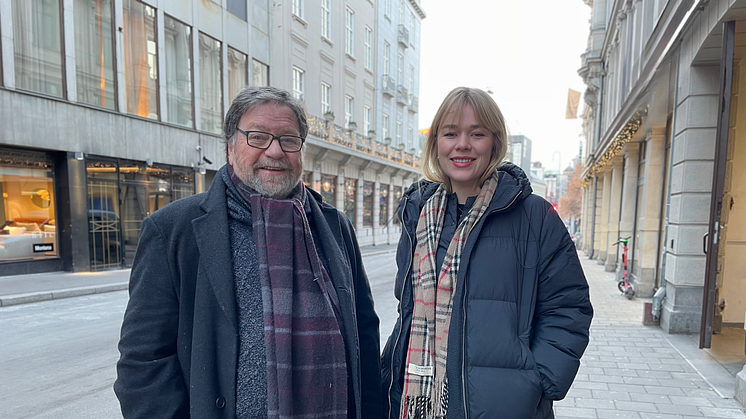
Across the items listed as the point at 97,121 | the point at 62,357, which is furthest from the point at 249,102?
the point at 97,121

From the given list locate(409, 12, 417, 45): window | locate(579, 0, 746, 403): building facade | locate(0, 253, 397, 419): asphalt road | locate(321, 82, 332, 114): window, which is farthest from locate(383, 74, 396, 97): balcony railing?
locate(0, 253, 397, 419): asphalt road

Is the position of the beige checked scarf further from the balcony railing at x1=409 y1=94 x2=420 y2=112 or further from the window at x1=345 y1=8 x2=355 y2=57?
the balcony railing at x1=409 y1=94 x2=420 y2=112

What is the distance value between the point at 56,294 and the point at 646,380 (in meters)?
10.4

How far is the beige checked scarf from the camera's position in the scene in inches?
68.5

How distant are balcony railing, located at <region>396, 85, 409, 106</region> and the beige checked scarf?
30.5m

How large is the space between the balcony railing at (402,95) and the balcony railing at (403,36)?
318 centimetres

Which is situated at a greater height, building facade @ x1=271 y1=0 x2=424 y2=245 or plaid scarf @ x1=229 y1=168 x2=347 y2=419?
building facade @ x1=271 y1=0 x2=424 y2=245

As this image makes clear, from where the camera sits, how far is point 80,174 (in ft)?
37.6

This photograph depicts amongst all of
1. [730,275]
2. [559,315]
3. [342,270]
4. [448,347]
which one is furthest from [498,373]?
[730,275]

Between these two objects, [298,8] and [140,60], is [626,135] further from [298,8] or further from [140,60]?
[298,8]

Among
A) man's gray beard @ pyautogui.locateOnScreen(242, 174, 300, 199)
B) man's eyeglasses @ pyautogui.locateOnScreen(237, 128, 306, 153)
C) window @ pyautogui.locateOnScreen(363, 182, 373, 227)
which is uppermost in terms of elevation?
man's eyeglasses @ pyautogui.locateOnScreen(237, 128, 306, 153)

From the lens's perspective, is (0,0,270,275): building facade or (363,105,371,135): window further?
(363,105,371,135): window

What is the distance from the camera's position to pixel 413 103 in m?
→ 35.1

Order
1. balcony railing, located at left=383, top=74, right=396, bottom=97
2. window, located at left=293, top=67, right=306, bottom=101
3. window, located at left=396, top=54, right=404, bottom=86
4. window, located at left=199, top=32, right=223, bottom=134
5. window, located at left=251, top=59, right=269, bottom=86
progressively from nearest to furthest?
1. window, located at left=199, top=32, right=223, bottom=134
2. window, located at left=251, top=59, right=269, bottom=86
3. window, located at left=293, top=67, right=306, bottom=101
4. balcony railing, located at left=383, top=74, right=396, bottom=97
5. window, located at left=396, top=54, right=404, bottom=86
